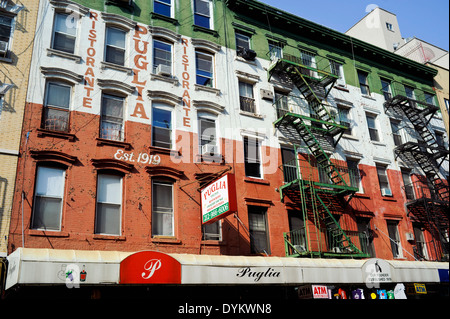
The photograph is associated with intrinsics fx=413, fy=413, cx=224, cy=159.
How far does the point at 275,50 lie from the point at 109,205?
490 inches

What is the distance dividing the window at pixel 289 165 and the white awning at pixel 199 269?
4.37 metres

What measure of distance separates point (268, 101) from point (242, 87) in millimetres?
1431

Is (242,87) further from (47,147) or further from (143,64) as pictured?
(47,147)

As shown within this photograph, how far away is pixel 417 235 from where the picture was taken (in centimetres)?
2189

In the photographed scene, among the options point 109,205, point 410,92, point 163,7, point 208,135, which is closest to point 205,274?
point 109,205

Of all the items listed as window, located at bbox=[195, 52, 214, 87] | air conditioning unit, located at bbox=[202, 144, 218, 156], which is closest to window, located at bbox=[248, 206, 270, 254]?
air conditioning unit, located at bbox=[202, 144, 218, 156]

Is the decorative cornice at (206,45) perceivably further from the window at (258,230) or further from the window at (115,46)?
the window at (258,230)

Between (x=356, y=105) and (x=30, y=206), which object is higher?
(x=356, y=105)

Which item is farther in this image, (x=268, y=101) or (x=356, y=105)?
(x=356, y=105)

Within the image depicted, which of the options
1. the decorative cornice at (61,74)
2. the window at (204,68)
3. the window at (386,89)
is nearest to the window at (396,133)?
the window at (386,89)

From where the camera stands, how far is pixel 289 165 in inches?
751

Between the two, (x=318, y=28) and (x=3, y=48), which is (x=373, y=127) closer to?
(x=318, y=28)
